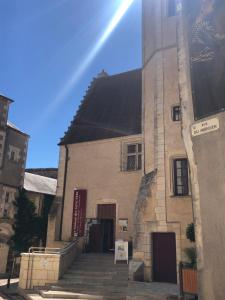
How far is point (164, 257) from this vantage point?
11.9 m

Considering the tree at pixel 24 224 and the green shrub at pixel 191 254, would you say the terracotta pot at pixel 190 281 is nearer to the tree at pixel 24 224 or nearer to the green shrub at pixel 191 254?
the green shrub at pixel 191 254

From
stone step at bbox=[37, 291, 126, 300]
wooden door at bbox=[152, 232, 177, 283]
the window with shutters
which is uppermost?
the window with shutters

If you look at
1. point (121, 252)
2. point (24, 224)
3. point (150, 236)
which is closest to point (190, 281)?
point (150, 236)

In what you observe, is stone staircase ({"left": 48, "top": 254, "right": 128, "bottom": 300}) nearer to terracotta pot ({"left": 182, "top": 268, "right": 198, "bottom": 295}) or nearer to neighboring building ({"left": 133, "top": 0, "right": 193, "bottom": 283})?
neighboring building ({"left": 133, "top": 0, "right": 193, "bottom": 283})

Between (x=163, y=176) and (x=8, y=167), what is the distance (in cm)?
1194

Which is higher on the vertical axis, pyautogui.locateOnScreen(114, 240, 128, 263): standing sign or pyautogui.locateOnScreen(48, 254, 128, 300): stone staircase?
pyautogui.locateOnScreen(114, 240, 128, 263): standing sign

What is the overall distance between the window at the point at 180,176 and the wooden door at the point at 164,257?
1.57 metres

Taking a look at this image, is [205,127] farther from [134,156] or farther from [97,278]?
[134,156]

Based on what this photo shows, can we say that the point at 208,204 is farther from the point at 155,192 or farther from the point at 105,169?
the point at 105,169

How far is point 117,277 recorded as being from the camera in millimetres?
12227

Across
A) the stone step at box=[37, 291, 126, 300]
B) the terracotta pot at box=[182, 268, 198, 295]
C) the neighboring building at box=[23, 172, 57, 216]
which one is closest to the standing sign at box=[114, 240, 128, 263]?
the stone step at box=[37, 291, 126, 300]

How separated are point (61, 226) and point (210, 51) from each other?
40.3 ft

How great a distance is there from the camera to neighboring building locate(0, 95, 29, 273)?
778 inches

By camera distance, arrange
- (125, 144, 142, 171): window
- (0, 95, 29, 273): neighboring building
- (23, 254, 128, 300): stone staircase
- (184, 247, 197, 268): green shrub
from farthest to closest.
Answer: (0, 95, 29, 273): neighboring building < (125, 144, 142, 171): window < (23, 254, 128, 300): stone staircase < (184, 247, 197, 268): green shrub
